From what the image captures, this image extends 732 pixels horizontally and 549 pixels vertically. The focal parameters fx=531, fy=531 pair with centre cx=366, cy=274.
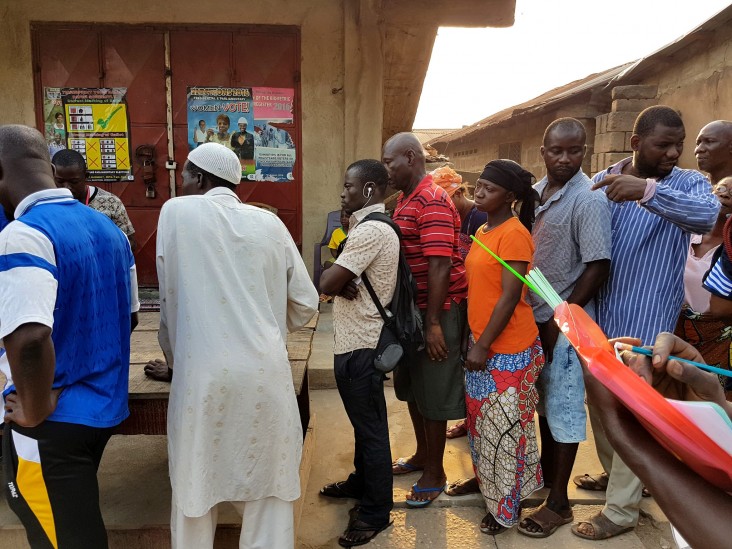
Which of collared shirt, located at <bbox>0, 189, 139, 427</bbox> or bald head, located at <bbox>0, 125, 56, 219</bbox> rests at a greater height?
bald head, located at <bbox>0, 125, 56, 219</bbox>

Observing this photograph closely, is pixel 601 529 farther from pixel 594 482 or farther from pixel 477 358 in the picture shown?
pixel 477 358

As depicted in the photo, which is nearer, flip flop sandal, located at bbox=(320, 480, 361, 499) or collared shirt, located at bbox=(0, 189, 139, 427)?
collared shirt, located at bbox=(0, 189, 139, 427)

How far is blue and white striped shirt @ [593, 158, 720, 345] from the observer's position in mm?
2438

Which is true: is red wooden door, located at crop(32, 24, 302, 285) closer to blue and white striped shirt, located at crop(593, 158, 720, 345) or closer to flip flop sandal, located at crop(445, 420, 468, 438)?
flip flop sandal, located at crop(445, 420, 468, 438)

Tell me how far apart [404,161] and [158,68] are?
3554mm

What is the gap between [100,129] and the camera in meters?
5.17

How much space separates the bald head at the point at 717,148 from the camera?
108 inches

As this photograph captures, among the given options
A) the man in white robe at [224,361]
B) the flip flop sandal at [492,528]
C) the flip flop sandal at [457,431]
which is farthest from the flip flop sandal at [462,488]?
the man in white robe at [224,361]

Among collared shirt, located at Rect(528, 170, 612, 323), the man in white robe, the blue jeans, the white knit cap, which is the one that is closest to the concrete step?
the blue jeans

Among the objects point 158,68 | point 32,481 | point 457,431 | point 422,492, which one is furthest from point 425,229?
point 158,68

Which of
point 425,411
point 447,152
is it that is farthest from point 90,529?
point 447,152

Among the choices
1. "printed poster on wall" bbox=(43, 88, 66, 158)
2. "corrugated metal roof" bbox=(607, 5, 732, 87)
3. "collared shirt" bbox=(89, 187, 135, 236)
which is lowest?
"collared shirt" bbox=(89, 187, 135, 236)

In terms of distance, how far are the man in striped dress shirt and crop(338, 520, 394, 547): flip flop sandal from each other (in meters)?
0.97

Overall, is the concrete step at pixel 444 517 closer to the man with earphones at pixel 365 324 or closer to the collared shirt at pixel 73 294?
the man with earphones at pixel 365 324
